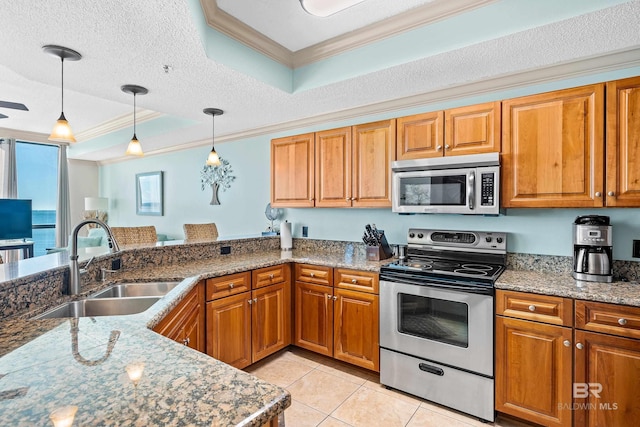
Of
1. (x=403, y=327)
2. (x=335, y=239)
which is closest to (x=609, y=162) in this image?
(x=403, y=327)

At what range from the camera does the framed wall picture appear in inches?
217

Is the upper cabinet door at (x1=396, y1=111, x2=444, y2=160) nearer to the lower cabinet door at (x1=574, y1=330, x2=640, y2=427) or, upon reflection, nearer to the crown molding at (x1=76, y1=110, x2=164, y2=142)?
the lower cabinet door at (x1=574, y1=330, x2=640, y2=427)

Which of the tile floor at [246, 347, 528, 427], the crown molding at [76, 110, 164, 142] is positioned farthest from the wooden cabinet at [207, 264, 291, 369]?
the crown molding at [76, 110, 164, 142]

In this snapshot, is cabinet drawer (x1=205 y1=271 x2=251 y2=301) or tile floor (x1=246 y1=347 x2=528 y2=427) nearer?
tile floor (x1=246 y1=347 x2=528 y2=427)

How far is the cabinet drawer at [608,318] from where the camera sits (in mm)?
1681

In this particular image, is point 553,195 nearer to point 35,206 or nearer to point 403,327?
point 403,327

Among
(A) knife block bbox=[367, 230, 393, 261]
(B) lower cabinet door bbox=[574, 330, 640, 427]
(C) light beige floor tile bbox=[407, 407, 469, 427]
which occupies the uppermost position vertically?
(A) knife block bbox=[367, 230, 393, 261]

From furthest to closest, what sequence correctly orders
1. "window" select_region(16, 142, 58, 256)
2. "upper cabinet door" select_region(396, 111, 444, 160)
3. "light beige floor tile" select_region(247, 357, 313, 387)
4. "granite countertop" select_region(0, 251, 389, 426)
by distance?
"window" select_region(16, 142, 58, 256) < "light beige floor tile" select_region(247, 357, 313, 387) < "upper cabinet door" select_region(396, 111, 444, 160) < "granite countertop" select_region(0, 251, 389, 426)

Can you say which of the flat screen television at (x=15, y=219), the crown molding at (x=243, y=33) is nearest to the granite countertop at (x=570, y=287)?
the crown molding at (x=243, y=33)

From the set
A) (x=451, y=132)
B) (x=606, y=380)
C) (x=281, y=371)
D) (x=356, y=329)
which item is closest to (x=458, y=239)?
(x=451, y=132)

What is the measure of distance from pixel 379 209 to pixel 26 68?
2.82 m

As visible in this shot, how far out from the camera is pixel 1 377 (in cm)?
88

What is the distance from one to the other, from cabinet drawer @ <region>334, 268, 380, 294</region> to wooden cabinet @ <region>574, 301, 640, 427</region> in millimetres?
1224

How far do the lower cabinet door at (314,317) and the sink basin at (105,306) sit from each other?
4.46ft
